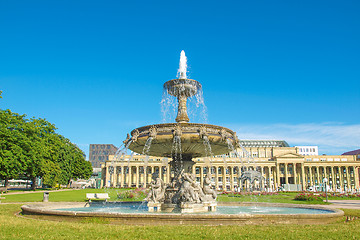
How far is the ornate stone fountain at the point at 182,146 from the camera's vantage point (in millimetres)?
12891

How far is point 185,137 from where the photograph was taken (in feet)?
42.2

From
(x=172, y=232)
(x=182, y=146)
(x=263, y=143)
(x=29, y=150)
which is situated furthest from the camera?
(x=263, y=143)

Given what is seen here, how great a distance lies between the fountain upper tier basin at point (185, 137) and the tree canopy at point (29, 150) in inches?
999

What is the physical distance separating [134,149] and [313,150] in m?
140

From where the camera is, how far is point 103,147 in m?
172

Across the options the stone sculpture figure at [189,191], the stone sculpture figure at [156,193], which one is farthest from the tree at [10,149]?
the stone sculpture figure at [189,191]

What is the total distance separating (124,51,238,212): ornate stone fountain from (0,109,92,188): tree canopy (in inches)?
994

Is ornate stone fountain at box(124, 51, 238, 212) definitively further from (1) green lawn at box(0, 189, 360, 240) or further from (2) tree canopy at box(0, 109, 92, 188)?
(2) tree canopy at box(0, 109, 92, 188)

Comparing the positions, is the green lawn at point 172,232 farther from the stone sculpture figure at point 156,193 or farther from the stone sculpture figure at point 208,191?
the stone sculpture figure at point 208,191

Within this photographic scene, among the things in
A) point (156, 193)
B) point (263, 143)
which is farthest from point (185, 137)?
point (263, 143)

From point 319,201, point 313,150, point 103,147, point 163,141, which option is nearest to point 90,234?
point 163,141

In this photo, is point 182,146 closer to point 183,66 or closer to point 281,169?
point 183,66

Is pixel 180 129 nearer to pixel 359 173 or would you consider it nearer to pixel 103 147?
pixel 359 173

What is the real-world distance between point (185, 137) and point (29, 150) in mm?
31807
